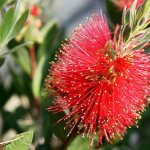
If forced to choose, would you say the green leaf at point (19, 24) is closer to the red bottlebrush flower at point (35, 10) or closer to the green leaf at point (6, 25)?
the green leaf at point (6, 25)

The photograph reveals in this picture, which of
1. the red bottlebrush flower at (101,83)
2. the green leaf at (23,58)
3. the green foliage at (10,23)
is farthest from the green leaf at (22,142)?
the green leaf at (23,58)

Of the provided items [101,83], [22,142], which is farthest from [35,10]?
[22,142]

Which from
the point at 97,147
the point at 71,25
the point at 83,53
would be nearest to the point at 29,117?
the point at 97,147

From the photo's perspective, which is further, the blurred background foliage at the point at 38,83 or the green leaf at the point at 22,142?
the blurred background foliage at the point at 38,83

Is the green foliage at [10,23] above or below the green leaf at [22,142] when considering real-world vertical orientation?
above

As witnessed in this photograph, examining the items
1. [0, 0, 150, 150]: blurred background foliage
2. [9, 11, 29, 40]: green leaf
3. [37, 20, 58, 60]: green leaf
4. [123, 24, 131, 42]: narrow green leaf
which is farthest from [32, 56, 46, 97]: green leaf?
[123, 24, 131, 42]: narrow green leaf

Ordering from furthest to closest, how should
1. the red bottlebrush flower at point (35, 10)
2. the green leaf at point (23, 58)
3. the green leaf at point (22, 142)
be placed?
the green leaf at point (23, 58) → the red bottlebrush flower at point (35, 10) → the green leaf at point (22, 142)
